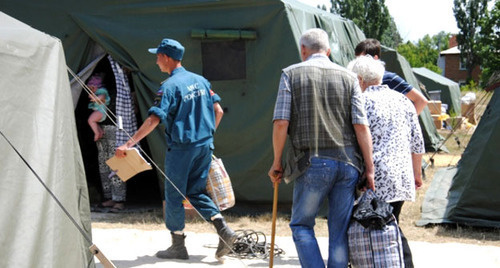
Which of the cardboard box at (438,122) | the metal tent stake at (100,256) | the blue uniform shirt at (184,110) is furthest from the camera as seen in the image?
the cardboard box at (438,122)

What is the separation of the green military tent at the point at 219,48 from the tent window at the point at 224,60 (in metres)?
0.01

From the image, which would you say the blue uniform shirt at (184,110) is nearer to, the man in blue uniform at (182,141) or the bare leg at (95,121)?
the man in blue uniform at (182,141)

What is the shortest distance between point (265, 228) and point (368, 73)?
2948mm

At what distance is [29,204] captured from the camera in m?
3.31

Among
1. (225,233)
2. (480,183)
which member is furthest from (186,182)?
(480,183)

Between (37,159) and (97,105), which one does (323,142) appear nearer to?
(37,159)

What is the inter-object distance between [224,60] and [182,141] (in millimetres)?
2442

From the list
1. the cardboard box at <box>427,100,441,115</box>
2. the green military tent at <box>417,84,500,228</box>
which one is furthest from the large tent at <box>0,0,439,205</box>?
the cardboard box at <box>427,100,441,115</box>

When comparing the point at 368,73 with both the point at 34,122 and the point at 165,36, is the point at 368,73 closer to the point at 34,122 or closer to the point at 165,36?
the point at 34,122

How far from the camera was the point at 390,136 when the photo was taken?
4398 mm

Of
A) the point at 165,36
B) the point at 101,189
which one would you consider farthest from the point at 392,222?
the point at 101,189

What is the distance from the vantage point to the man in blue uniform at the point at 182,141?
211 inches

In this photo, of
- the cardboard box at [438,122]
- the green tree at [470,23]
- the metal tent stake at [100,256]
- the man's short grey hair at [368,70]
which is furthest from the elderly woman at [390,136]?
the green tree at [470,23]

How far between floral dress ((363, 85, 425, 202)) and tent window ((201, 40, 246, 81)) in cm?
325
